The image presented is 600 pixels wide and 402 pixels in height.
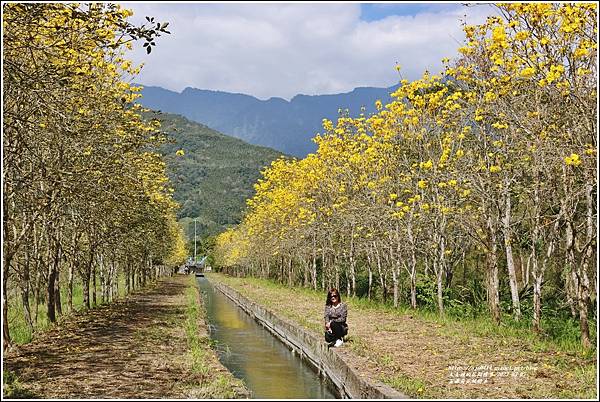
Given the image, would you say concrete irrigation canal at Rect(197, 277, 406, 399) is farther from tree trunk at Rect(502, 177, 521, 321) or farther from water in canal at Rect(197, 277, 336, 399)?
tree trunk at Rect(502, 177, 521, 321)

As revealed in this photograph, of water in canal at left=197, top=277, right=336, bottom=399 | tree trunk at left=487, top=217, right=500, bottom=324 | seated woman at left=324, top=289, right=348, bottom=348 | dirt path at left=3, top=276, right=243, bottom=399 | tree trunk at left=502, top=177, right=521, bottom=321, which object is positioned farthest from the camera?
tree trunk at left=487, top=217, right=500, bottom=324

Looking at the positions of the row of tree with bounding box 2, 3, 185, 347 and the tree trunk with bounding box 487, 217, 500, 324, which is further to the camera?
the tree trunk with bounding box 487, 217, 500, 324

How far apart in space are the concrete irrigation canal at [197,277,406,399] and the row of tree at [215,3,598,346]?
4036 millimetres

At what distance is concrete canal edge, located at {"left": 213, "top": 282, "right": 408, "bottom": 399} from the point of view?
9.19m

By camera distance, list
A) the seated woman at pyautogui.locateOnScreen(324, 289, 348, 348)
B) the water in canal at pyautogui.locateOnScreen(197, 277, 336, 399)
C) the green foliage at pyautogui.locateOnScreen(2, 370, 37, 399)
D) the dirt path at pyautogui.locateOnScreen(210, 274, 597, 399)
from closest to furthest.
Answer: the green foliage at pyautogui.locateOnScreen(2, 370, 37, 399) → the dirt path at pyautogui.locateOnScreen(210, 274, 597, 399) → the water in canal at pyautogui.locateOnScreen(197, 277, 336, 399) → the seated woman at pyautogui.locateOnScreen(324, 289, 348, 348)

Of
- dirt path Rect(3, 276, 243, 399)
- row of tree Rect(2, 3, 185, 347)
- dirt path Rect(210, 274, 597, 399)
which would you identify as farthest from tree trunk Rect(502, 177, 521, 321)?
row of tree Rect(2, 3, 185, 347)

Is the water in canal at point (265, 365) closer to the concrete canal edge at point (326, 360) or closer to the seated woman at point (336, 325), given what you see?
the concrete canal edge at point (326, 360)

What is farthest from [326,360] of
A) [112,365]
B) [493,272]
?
[493,272]

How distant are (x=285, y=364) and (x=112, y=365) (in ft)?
17.3

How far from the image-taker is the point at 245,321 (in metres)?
26.3

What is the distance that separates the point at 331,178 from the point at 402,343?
488 inches

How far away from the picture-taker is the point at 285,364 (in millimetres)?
15453

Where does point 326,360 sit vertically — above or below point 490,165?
below

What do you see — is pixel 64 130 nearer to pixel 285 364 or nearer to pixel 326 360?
pixel 326 360
